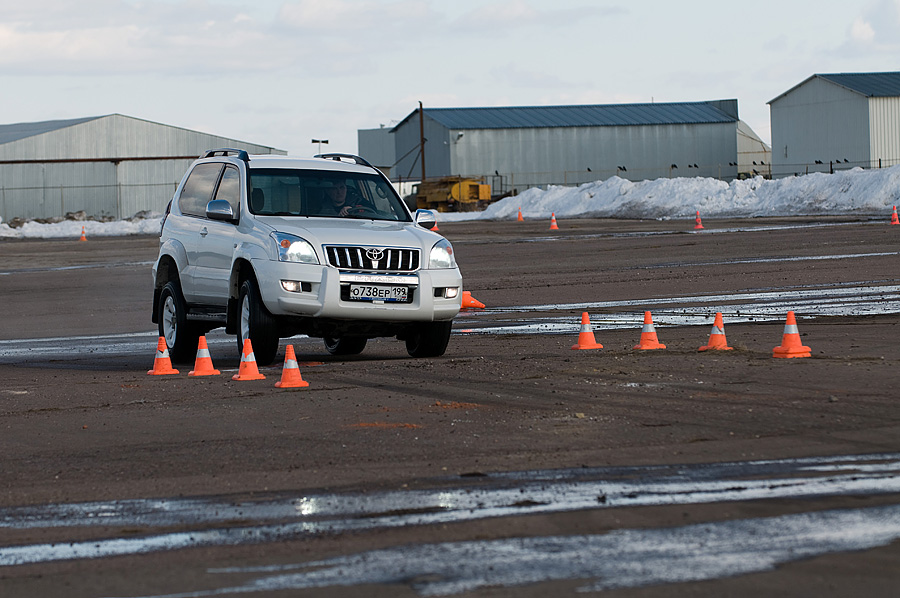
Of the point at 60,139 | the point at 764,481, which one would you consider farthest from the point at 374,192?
the point at 60,139

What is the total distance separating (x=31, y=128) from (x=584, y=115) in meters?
35.5

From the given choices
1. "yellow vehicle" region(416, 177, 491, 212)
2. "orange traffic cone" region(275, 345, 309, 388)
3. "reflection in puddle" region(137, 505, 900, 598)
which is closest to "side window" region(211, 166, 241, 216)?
"orange traffic cone" region(275, 345, 309, 388)

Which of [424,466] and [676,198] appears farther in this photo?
[676,198]

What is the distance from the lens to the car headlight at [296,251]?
11055 millimetres

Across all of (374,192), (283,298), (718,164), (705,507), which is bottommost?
(705,507)

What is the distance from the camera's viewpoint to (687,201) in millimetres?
57250

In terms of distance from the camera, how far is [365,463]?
6664 mm

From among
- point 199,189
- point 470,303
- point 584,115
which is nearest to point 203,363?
point 199,189

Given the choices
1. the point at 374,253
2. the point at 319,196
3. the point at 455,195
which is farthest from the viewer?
the point at 455,195

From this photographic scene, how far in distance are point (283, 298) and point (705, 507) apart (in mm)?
6234

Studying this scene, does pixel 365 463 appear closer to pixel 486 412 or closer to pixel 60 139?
pixel 486 412

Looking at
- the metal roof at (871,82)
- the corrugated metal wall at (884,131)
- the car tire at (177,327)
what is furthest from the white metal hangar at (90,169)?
the car tire at (177,327)

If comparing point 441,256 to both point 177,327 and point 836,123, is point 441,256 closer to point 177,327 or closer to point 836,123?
point 177,327

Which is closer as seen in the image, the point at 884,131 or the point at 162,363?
the point at 162,363
